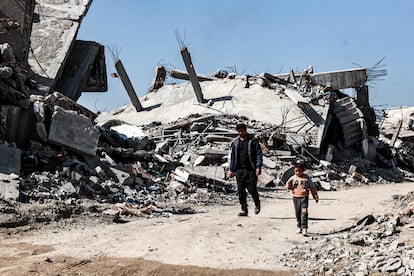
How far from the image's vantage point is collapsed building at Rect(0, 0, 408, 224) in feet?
33.3

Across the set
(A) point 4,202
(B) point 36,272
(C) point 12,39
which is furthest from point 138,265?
(C) point 12,39

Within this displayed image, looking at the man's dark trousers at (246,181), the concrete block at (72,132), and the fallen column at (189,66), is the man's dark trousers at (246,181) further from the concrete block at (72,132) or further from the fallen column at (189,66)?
the fallen column at (189,66)

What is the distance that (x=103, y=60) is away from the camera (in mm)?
18969

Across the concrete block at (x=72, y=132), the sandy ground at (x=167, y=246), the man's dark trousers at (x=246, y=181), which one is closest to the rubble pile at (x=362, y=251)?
the sandy ground at (x=167, y=246)

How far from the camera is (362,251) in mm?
5180

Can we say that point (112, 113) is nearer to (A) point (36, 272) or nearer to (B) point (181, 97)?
(B) point (181, 97)

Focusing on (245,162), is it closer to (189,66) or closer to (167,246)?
(167,246)

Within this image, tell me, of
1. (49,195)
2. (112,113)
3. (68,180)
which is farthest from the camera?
(112,113)

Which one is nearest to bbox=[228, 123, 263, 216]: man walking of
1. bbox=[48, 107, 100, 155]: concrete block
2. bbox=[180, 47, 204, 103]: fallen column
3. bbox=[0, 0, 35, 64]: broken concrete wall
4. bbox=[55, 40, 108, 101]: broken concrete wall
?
bbox=[48, 107, 100, 155]: concrete block

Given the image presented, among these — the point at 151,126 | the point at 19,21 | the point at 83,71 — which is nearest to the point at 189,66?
the point at 151,126

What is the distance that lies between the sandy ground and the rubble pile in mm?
246

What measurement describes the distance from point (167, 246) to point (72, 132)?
5.87 meters

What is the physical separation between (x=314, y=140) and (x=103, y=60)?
8.17 meters

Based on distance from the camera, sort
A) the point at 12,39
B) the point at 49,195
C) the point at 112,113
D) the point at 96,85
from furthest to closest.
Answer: the point at 112,113, the point at 96,85, the point at 12,39, the point at 49,195
